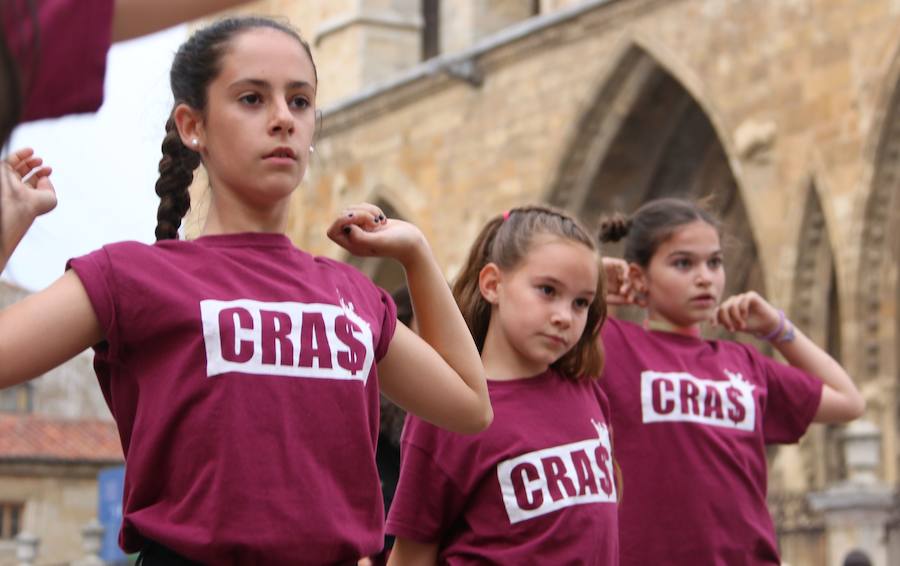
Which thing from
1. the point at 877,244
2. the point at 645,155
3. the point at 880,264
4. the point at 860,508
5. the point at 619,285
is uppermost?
the point at 645,155

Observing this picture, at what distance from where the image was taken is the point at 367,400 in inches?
95.3

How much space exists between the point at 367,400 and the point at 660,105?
14.5 meters

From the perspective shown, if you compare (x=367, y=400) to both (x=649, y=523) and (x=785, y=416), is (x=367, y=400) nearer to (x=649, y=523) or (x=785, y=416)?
(x=649, y=523)

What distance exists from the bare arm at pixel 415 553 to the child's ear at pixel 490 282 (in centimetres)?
56

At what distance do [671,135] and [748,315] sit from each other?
12711 mm

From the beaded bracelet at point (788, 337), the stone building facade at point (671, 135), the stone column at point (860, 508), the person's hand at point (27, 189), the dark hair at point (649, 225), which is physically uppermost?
the stone building facade at point (671, 135)

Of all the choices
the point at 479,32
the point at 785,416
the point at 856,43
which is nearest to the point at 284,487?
the point at 785,416

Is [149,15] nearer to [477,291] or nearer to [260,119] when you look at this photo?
[260,119]

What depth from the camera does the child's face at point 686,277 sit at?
4152mm

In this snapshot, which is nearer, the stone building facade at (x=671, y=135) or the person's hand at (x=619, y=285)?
the person's hand at (x=619, y=285)

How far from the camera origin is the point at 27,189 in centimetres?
219

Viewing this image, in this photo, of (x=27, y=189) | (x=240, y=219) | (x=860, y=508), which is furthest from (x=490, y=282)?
(x=860, y=508)

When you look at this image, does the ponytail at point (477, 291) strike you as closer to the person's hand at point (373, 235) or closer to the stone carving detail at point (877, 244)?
the person's hand at point (373, 235)

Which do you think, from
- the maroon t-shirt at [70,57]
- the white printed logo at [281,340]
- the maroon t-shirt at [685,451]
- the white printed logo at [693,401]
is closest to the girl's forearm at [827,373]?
the maroon t-shirt at [685,451]
